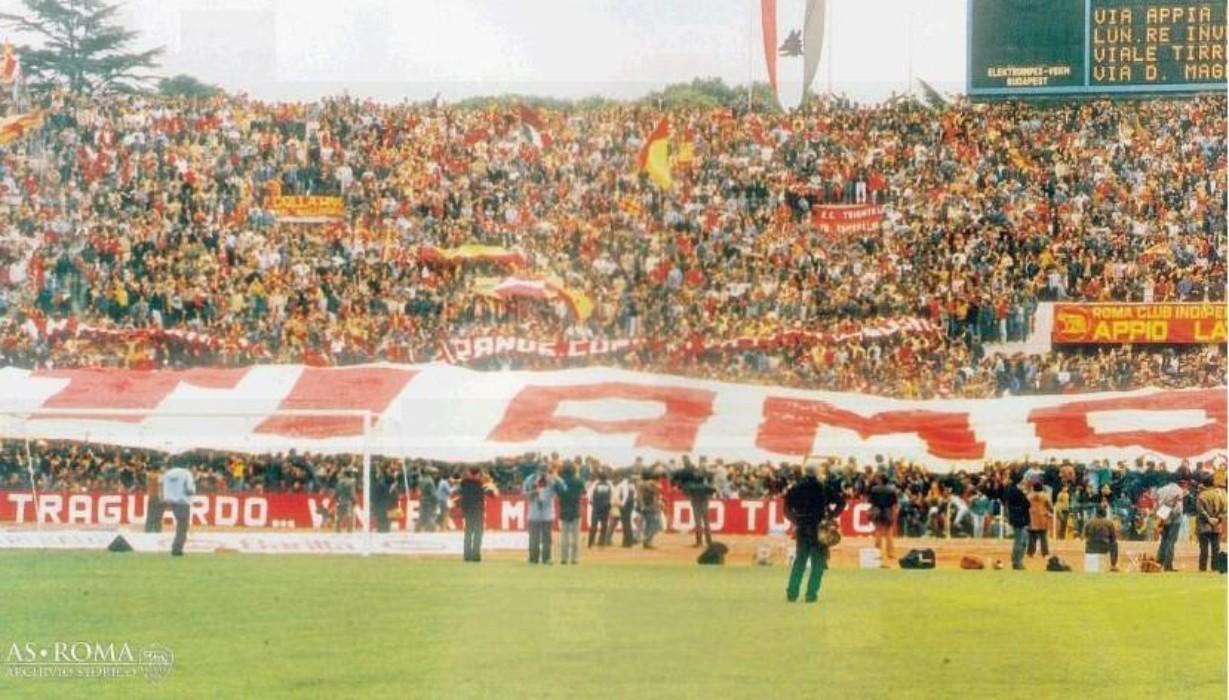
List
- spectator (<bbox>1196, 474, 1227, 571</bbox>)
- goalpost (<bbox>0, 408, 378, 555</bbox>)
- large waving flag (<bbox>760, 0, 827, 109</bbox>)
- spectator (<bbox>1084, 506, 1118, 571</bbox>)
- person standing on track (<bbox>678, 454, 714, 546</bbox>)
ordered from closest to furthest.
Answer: large waving flag (<bbox>760, 0, 827, 109</bbox>)
spectator (<bbox>1196, 474, 1227, 571</bbox>)
spectator (<bbox>1084, 506, 1118, 571</bbox>)
person standing on track (<bbox>678, 454, 714, 546</bbox>)
goalpost (<bbox>0, 408, 378, 555</bbox>)

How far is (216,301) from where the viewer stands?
19.2 m

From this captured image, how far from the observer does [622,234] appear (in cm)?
1925

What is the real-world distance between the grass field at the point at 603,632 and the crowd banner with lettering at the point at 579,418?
7.53ft

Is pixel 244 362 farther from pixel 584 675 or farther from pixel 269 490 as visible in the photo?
pixel 584 675

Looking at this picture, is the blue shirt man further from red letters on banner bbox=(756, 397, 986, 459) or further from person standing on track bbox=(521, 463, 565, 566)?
red letters on banner bbox=(756, 397, 986, 459)

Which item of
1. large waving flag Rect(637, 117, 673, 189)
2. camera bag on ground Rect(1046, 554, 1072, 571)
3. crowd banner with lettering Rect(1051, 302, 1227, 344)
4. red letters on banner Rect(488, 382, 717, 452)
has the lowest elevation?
camera bag on ground Rect(1046, 554, 1072, 571)

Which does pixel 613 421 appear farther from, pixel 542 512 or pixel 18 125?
pixel 18 125

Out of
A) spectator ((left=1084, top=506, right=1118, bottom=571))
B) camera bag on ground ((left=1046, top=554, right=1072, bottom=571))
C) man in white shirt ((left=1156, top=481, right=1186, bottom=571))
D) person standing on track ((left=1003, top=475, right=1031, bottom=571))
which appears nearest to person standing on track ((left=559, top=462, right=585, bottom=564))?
person standing on track ((left=1003, top=475, right=1031, bottom=571))

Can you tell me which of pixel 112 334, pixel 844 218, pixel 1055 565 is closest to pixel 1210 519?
pixel 1055 565

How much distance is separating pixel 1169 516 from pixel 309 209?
10.8m

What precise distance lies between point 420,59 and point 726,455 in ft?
16.1

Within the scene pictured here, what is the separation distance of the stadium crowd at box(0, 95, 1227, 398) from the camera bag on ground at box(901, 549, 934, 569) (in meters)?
2.47

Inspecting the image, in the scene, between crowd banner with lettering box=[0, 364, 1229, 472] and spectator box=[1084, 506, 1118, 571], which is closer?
spectator box=[1084, 506, 1118, 571]

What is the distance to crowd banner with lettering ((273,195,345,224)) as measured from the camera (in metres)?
20.1
